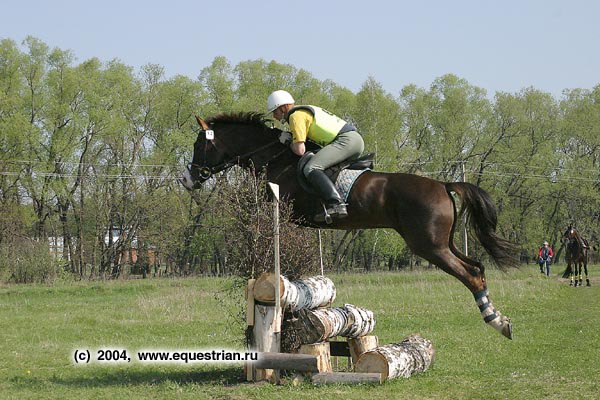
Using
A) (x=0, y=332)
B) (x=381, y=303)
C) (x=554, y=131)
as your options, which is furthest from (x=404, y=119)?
(x=0, y=332)

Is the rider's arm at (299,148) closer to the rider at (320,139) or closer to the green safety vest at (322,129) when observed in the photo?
the rider at (320,139)

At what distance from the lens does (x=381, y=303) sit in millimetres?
19750

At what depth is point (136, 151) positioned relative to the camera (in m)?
47.1

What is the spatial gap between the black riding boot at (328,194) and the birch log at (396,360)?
149 centimetres

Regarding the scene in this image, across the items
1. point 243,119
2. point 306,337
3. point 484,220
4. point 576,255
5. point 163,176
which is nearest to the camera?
point 306,337

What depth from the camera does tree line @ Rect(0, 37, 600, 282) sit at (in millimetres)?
43125

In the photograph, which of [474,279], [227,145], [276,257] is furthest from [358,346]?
[227,145]

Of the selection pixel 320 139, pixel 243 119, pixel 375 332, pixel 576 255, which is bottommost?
pixel 375 332

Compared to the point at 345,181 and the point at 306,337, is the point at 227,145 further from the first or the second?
the point at 306,337

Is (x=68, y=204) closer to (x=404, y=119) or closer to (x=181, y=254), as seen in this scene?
(x=181, y=254)

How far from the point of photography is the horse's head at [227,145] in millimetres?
8875

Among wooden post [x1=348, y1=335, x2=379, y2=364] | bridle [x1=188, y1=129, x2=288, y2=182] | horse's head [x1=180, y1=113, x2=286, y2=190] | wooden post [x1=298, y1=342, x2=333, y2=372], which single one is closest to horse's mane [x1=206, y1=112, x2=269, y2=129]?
horse's head [x1=180, y1=113, x2=286, y2=190]

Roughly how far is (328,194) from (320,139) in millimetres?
765

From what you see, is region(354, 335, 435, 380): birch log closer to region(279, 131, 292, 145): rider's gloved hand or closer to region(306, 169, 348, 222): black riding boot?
region(306, 169, 348, 222): black riding boot
